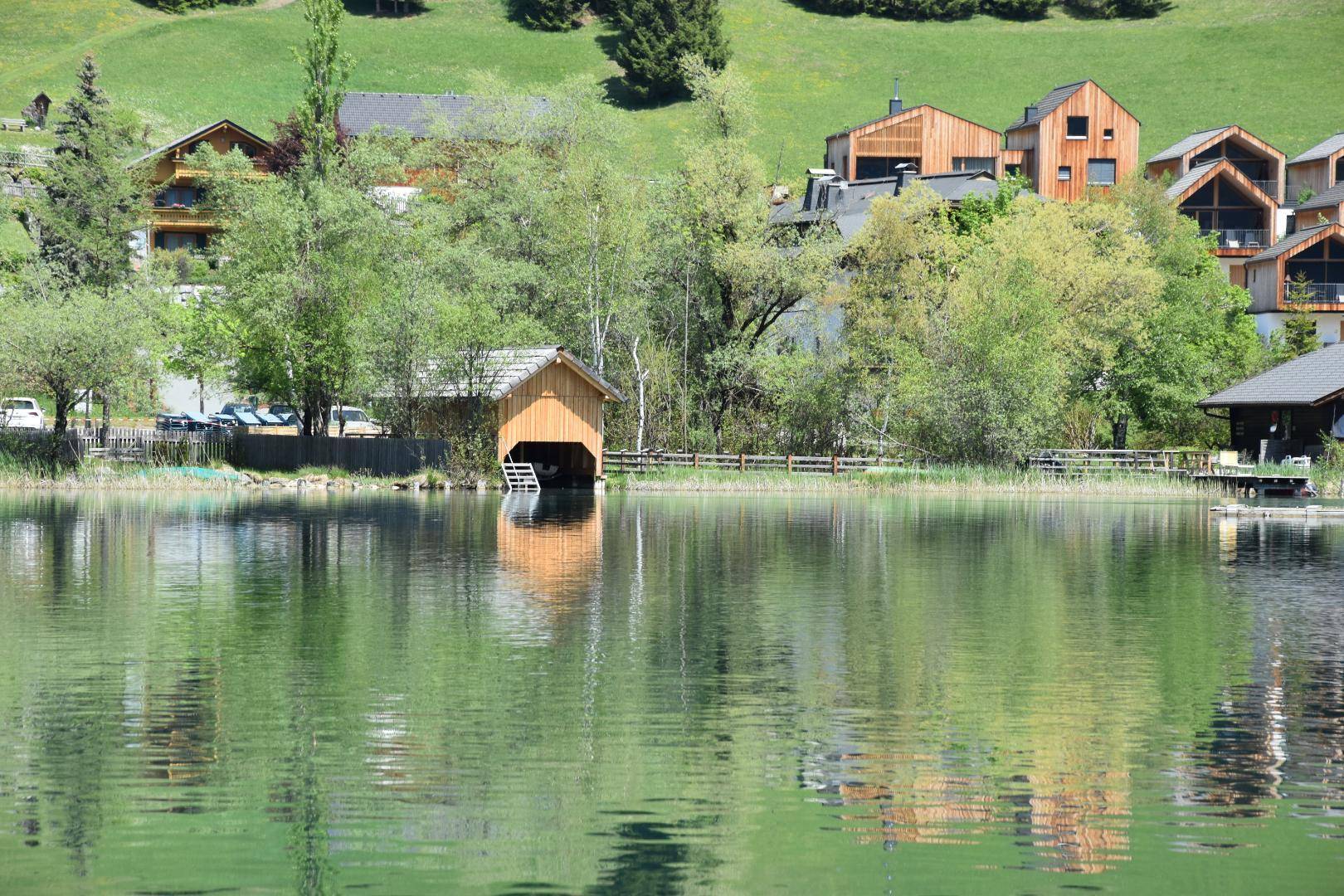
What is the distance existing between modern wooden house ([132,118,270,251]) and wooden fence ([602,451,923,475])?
152ft

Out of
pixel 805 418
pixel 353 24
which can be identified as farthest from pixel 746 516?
pixel 353 24

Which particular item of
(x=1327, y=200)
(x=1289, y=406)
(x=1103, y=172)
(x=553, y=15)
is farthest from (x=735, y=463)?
(x=553, y=15)

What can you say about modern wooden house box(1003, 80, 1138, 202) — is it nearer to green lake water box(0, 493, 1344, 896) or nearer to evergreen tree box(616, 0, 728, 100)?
evergreen tree box(616, 0, 728, 100)

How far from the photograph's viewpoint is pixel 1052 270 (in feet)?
227

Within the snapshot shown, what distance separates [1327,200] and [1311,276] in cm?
880

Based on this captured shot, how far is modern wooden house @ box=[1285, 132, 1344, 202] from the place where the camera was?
102 meters

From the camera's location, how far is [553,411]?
60656mm

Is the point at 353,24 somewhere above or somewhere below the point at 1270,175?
above

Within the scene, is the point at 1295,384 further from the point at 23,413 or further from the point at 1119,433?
the point at 23,413

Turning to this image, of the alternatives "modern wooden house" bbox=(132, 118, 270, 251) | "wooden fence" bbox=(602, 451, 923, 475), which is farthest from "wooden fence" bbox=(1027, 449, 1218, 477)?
"modern wooden house" bbox=(132, 118, 270, 251)

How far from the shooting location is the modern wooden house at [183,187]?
101562 mm

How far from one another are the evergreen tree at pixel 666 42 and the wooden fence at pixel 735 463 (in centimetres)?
7293

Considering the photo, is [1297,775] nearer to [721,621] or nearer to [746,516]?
[721,621]

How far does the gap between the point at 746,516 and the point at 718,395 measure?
22911 mm
